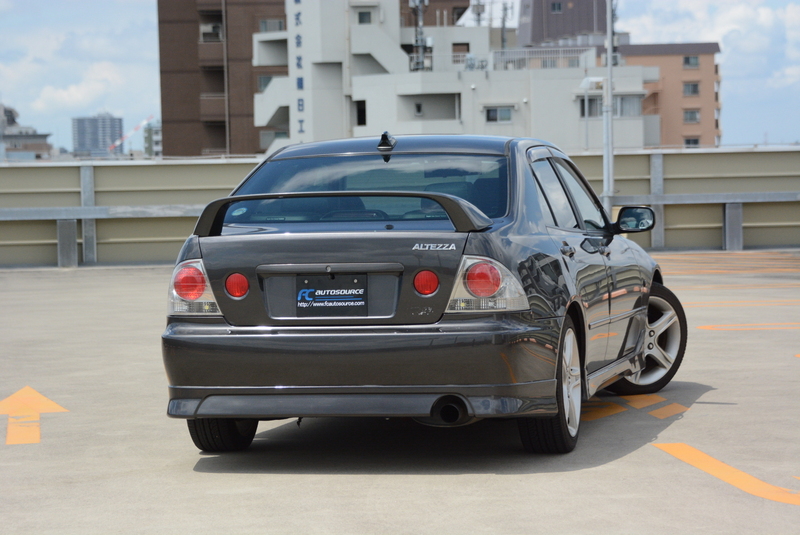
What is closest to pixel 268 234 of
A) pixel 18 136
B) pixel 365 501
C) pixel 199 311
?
pixel 199 311

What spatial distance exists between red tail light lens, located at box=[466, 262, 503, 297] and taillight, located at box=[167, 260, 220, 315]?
1.18 m

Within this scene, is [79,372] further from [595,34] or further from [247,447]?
[595,34]

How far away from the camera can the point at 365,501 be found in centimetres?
470

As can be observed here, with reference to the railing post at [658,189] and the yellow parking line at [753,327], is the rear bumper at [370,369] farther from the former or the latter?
the railing post at [658,189]

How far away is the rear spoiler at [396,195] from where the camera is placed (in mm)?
5070

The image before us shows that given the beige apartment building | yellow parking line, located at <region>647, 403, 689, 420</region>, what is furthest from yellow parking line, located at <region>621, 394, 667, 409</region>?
the beige apartment building

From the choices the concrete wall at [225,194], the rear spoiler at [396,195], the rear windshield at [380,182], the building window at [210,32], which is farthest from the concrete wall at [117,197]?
the building window at [210,32]

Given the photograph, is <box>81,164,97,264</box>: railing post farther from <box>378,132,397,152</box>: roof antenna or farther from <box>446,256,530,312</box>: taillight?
<box>446,256,530,312</box>: taillight

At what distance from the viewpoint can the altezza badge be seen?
503 centimetres

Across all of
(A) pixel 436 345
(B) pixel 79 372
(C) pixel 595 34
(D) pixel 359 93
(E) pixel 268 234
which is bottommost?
(B) pixel 79 372

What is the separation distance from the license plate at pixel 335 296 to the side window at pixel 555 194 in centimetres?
143

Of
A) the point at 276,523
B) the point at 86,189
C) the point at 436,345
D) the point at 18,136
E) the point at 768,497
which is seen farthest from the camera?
the point at 18,136

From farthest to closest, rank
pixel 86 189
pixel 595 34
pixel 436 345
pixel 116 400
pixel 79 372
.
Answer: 1. pixel 595 34
2. pixel 86 189
3. pixel 79 372
4. pixel 116 400
5. pixel 436 345

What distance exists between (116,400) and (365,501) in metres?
3.65
